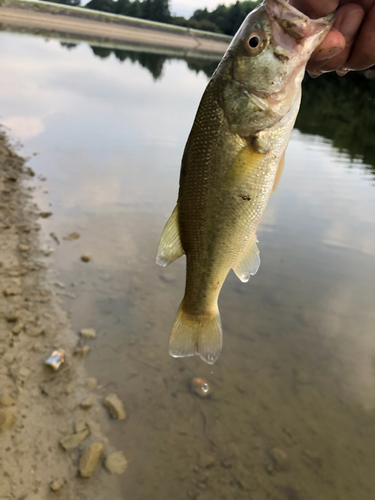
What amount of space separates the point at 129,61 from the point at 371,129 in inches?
1058

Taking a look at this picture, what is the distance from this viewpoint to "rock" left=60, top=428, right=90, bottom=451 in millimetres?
3121

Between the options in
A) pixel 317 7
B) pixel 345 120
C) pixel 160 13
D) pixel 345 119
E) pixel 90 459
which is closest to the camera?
pixel 317 7

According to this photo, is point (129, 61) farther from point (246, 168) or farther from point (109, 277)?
point (246, 168)

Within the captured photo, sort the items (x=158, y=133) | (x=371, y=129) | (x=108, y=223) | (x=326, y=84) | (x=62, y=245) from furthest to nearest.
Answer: (x=326, y=84) < (x=371, y=129) < (x=158, y=133) < (x=108, y=223) < (x=62, y=245)

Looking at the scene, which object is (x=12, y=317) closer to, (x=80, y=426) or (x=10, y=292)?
(x=10, y=292)

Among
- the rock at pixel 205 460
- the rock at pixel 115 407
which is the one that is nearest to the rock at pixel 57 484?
the rock at pixel 115 407

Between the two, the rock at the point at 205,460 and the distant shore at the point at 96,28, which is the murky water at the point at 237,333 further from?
the distant shore at the point at 96,28

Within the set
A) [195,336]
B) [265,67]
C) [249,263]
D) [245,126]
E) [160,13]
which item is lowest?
[195,336]

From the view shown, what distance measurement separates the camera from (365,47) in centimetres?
199

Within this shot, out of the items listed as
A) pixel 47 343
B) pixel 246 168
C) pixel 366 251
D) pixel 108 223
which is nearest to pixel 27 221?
pixel 108 223

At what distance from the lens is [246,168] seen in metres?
1.75

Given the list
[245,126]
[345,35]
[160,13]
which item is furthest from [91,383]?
[160,13]

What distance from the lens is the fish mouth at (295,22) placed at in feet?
5.26

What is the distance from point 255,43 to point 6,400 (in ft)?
11.1
